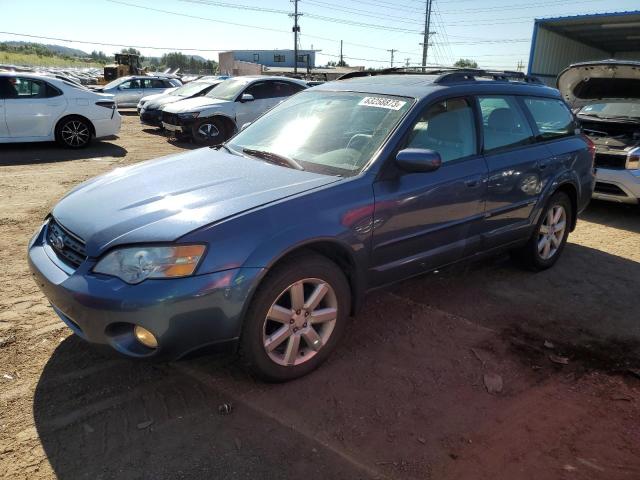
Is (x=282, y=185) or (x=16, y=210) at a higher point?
(x=282, y=185)

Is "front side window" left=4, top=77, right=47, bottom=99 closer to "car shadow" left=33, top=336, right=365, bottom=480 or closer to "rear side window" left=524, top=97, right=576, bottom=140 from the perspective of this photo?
"car shadow" left=33, top=336, right=365, bottom=480

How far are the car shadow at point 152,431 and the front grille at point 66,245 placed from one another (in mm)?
487

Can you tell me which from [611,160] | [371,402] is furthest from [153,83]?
[371,402]

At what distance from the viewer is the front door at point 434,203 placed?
124 inches

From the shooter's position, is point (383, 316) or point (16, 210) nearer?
point (383, 316)

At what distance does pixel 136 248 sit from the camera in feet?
7.98

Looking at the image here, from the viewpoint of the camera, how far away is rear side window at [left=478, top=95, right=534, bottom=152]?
3.89m

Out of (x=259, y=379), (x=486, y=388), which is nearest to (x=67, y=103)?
(x=259, y=379)

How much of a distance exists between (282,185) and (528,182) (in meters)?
2.36

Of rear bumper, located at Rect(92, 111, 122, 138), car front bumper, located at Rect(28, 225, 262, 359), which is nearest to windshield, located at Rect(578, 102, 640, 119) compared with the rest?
car front bumper, located at Rect(28, 225, 262, 359)

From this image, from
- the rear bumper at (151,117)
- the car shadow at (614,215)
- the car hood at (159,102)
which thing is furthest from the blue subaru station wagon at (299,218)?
the rear bumper at (151,117)

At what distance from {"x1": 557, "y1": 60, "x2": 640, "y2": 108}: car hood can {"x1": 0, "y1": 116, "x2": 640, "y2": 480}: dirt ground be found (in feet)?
16.8

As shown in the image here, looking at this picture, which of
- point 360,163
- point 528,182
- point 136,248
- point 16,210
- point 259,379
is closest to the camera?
point 136,248

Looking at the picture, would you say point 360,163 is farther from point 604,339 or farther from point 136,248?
point 604,339
